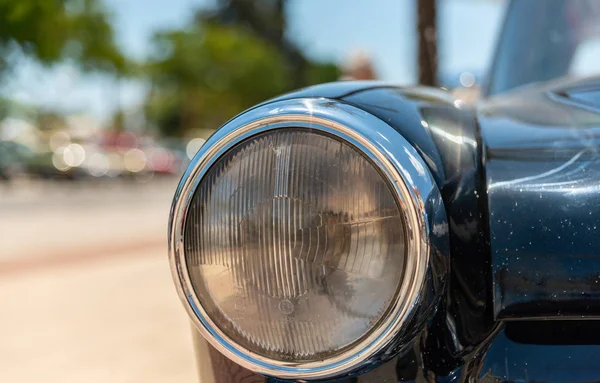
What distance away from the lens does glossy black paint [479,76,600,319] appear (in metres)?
0.90

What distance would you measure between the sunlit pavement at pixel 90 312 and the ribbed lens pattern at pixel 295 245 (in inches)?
87.0

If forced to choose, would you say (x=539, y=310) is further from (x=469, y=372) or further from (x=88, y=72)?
(x=88, y=72)

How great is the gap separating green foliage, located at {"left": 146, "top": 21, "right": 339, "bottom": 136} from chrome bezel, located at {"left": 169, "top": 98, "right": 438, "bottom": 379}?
39.5 meters

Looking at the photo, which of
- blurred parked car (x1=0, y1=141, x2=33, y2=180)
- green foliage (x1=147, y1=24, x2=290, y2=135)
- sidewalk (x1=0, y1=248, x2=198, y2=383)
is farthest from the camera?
green foliage (x1=147, y1=24, x2=290, y2=135)

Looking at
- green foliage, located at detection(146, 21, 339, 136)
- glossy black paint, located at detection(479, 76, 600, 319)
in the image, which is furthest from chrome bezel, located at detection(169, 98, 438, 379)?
green foliage, located at detection(146, 21, 339, 136)

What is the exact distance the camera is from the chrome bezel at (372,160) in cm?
90

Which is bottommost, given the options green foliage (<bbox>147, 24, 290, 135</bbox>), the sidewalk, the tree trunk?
the sidewalk

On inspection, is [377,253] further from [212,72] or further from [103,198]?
[212,72]

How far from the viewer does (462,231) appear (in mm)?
970

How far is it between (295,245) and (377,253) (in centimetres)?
12

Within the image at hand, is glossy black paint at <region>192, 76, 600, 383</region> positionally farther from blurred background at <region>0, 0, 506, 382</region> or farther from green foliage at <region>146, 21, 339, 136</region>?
green foliage at <region>146, 21, 339, 136</region>

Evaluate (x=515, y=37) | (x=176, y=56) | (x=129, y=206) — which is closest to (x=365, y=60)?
(x=515, y=37)

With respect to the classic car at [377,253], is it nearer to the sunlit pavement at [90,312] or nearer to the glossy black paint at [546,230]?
the glossy black paint at [546,230]

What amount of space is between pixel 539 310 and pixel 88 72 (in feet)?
96.1
